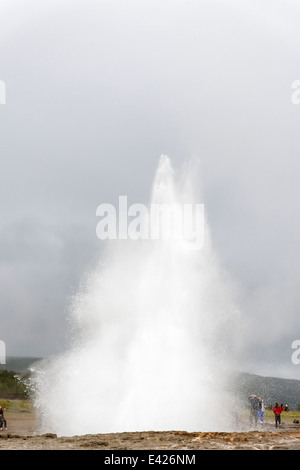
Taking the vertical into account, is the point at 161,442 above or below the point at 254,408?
above

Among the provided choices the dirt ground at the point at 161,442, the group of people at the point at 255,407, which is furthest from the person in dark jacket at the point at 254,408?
the dirt ground at the point at 161,442

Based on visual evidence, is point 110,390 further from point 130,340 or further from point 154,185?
point 154,185

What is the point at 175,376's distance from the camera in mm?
22734

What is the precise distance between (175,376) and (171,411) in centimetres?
213

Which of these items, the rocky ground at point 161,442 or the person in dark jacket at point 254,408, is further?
the person in dark jacket at point 254,408

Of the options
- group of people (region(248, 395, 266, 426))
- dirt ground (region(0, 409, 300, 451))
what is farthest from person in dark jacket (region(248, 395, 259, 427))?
dirt ground (region(0, 409, 300, 451))

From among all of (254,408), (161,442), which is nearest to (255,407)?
(254,408)

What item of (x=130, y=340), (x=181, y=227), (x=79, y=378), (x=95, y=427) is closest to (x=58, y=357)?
(x=79, y=378)

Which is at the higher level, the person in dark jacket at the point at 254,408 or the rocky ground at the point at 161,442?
the rocky ground at the point at 161,442

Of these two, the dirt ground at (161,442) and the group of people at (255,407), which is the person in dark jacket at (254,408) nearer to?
the group of people at (255,407)

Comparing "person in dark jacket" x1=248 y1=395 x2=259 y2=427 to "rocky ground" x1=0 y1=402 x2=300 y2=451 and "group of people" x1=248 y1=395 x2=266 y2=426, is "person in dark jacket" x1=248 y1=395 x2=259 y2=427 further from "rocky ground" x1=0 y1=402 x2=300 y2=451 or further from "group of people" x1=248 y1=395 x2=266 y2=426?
"rocky ground" x1=0 y1=402 x2=300 y2=451

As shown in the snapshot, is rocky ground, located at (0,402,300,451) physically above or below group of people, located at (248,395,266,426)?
above

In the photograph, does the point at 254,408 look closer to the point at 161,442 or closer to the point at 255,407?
the point at 255,407
